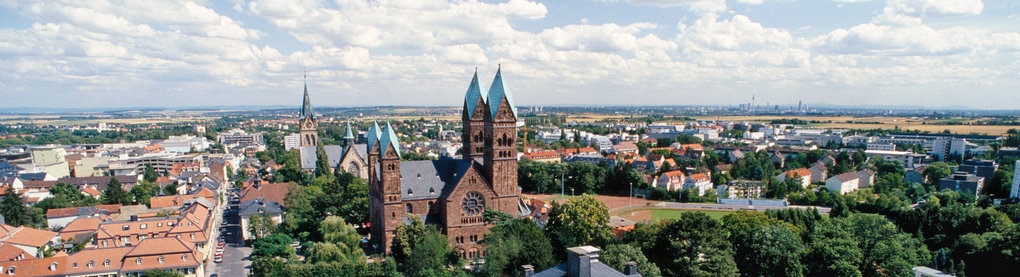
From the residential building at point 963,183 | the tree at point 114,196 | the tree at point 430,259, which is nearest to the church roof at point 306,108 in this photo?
the tree at point 114,196

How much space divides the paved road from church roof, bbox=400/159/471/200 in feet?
62.3

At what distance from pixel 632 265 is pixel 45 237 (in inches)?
2679

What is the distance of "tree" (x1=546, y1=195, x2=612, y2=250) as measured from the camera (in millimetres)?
57719

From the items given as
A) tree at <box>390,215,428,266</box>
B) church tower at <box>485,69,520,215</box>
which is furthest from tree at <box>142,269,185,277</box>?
church tower at <box>485,69,520,215</box>

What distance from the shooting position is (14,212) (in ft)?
252

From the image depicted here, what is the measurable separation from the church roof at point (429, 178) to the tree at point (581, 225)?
→ 39.8 feet

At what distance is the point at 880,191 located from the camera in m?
111

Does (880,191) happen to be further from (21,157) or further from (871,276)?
(21,157)

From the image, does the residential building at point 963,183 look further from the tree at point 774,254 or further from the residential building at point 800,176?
the tree at point 774,254

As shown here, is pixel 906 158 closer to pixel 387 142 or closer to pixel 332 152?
pixel 332 152

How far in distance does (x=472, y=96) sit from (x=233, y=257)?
33787mm

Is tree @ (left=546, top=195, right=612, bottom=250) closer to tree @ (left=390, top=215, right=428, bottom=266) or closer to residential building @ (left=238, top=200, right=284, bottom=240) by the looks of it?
tree @ (left=390, top=215, right=428, bottom=266)

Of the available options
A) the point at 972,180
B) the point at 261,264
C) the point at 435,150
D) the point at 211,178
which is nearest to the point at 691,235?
the point at 261,264

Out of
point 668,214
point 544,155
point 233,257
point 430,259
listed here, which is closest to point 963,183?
point 668,214
